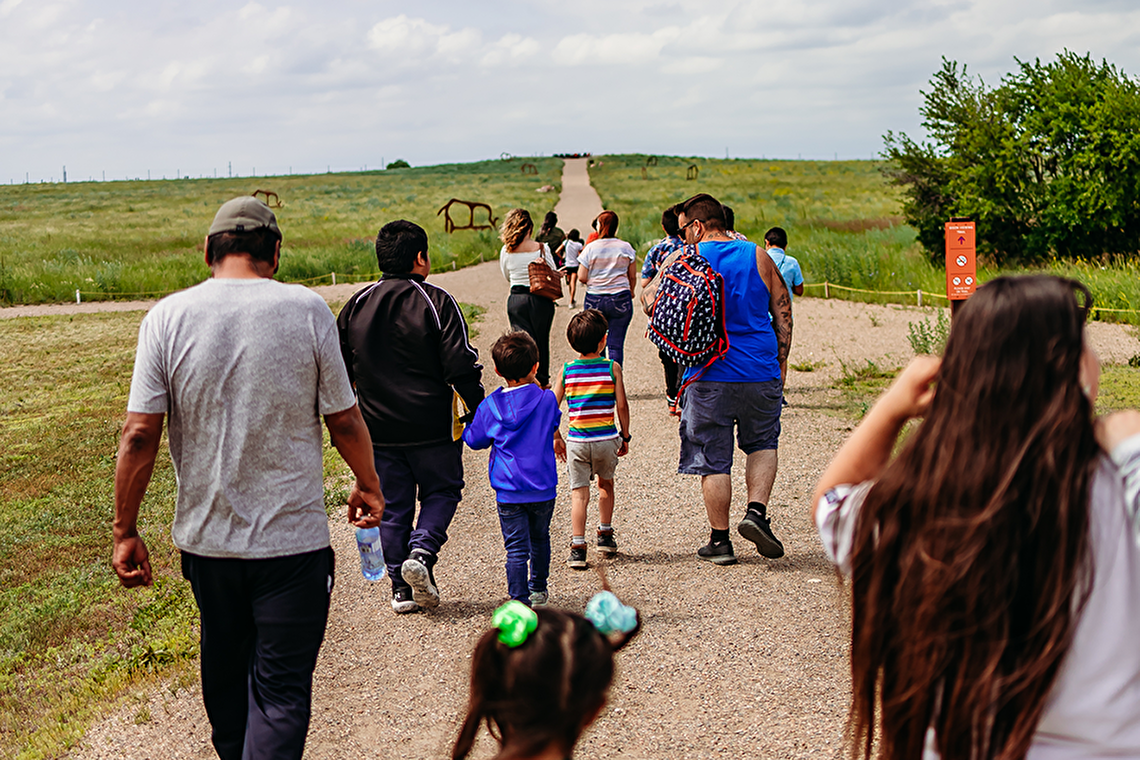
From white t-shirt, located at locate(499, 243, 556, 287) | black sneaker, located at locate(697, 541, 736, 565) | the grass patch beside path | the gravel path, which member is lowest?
the grass patch beside path

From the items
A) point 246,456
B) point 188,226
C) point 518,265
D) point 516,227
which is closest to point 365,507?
point 246,456

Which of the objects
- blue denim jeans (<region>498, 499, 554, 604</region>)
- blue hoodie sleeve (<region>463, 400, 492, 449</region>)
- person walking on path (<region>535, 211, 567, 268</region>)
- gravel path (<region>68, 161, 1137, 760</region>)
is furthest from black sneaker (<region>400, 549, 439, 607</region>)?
person walking on path (<region>535, 211, 567, 268</region>)

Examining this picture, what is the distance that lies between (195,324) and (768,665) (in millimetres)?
2977

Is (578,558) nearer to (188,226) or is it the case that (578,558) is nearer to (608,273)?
(608,273)

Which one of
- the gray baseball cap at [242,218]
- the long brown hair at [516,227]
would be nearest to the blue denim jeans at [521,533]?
the gray baseball cap at [242,218]

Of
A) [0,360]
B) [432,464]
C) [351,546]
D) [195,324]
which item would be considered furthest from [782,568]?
[0,360]

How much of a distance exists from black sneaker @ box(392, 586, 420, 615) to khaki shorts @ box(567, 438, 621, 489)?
3.64 feet

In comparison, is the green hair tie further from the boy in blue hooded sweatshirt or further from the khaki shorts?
the khaki shorts

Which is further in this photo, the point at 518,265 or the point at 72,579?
the point at 518,265

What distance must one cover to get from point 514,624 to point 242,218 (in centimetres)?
185

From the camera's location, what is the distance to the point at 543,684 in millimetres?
2033

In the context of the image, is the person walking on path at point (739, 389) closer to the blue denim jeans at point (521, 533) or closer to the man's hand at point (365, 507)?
the blue denim jeans at point (521, 533)

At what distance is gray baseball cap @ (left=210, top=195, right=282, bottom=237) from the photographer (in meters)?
3.25

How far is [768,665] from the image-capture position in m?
4.72
